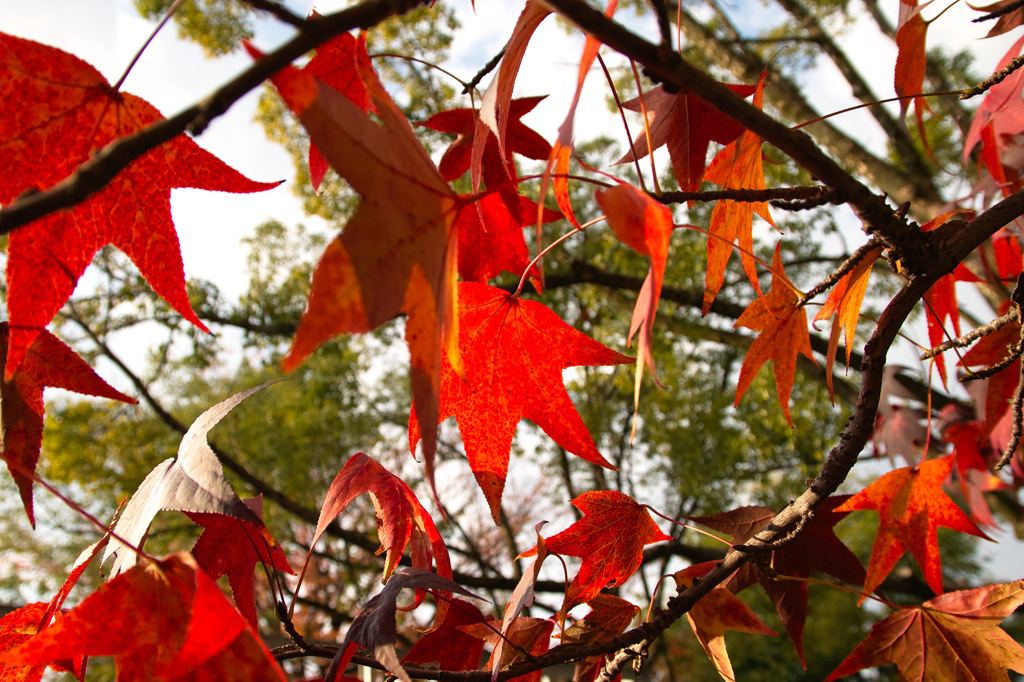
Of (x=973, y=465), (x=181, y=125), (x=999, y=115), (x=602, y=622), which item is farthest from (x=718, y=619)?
(x=973, y=465)

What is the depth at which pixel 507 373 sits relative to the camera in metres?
0.38

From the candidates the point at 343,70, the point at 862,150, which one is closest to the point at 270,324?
the point at 862,150

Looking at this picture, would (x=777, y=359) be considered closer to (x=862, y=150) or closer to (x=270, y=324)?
(x=862, y=150)

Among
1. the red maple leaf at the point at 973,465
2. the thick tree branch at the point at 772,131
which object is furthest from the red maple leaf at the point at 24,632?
the red maple leaf at the point at 973,465

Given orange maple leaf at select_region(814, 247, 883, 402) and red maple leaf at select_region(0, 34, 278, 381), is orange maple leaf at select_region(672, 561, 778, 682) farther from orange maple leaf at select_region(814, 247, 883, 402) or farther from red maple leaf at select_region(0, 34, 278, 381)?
red maple leaf at select_region(0, 34, 278, 381)

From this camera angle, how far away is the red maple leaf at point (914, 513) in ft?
1.44

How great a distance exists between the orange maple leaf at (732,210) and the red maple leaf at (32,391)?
0.34m

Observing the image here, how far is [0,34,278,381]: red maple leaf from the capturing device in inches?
9.7

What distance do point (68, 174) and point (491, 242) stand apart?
0.24 m

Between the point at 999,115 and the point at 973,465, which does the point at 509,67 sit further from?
the point at 973,465

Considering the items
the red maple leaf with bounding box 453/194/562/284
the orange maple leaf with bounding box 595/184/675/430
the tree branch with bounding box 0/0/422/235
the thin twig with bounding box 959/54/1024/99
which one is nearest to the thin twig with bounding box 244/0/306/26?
the tree branch with bounding box 0/0/422/235

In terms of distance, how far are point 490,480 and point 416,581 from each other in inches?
2.6

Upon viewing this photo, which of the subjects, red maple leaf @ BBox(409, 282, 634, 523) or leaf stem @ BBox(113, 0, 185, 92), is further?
red maple leaf @ BBox(409, 282, 634, 523)

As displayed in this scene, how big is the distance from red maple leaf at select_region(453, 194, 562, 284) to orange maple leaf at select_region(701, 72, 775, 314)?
107 millimetres
